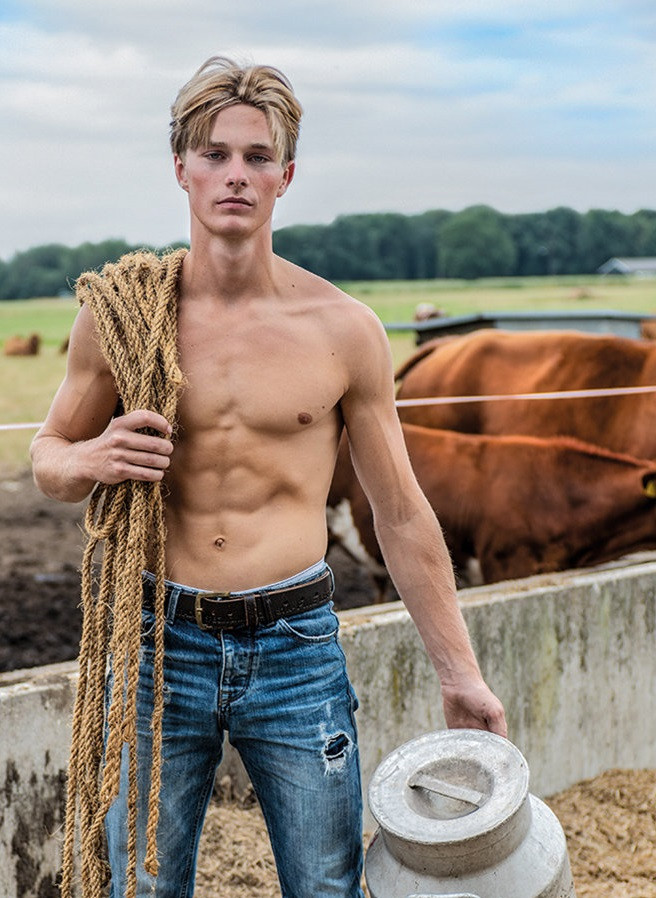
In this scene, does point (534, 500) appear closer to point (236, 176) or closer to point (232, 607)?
point (232, 607)

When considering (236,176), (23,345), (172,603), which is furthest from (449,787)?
(23,345)

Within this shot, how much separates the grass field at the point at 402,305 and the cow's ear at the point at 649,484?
11390 millimetres

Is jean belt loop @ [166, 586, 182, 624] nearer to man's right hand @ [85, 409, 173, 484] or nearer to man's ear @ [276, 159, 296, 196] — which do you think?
man's right hand @ [85, 409, 173, 484]

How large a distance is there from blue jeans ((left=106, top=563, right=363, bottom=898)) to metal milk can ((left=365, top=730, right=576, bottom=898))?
0.11 meters

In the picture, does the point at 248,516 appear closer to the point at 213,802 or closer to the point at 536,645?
the point at 213,802

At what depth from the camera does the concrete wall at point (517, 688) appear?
3.07 m

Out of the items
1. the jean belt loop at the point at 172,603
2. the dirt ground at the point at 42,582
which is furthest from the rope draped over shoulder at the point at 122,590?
the dirt ground at the point at 42,582

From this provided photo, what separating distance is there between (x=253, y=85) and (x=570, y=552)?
12.5 ft

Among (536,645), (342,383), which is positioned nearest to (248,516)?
(342,383)

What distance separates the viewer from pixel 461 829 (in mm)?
1858

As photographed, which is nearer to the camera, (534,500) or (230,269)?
(230,269)

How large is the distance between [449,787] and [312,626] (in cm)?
38

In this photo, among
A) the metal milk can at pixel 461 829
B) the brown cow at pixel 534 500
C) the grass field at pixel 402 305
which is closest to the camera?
the metal milk can at pixel 461 829

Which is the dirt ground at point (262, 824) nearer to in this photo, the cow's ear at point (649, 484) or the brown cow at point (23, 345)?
the cow's ear at point (649, 484)
